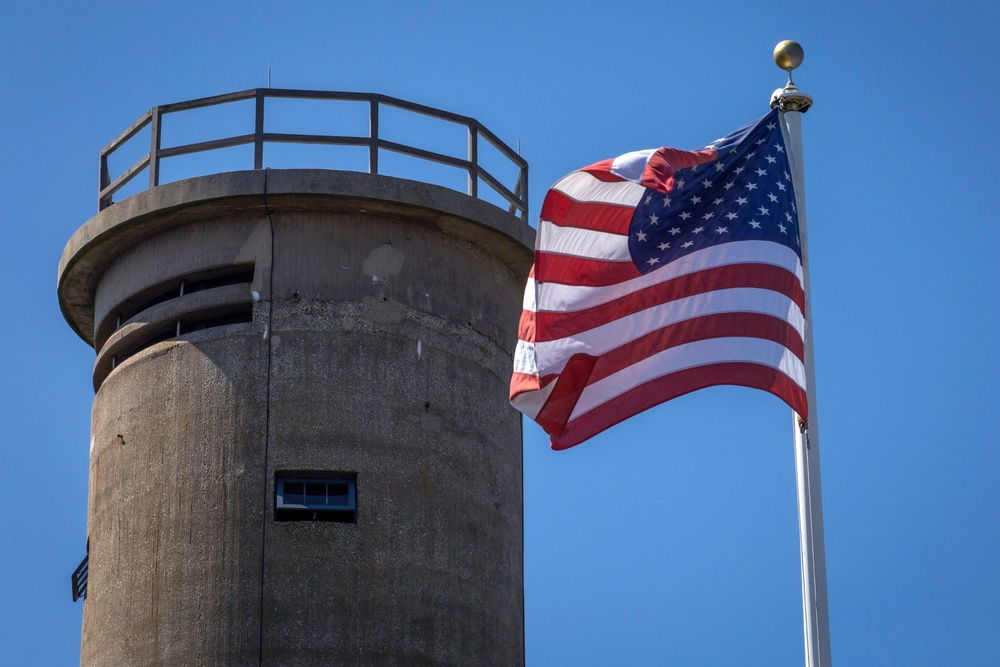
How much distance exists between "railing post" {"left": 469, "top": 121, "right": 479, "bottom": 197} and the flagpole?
5.34m

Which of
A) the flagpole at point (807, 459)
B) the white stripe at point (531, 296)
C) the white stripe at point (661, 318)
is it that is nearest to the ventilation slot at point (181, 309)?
the white stripe at point (531, 296)

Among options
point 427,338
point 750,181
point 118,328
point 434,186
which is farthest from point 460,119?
point 750,181

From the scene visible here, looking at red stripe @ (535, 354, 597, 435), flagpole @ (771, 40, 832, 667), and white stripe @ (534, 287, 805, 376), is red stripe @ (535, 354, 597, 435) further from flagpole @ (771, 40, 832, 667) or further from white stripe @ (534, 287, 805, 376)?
flagpole @ (771, 40, 832, 667)

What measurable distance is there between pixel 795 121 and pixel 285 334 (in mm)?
6139

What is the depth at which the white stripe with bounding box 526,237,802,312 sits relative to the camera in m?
16.7

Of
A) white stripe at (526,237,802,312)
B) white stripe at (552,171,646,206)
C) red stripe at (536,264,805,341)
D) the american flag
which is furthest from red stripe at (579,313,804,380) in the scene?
white stripe at (552,171,646,206)

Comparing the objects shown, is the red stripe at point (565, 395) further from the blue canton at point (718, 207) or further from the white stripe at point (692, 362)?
the blue canton at point (718, 207)

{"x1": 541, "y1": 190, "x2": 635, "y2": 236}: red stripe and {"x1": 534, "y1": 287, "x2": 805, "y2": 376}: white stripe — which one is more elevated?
{"x1": 541, "y1": 190, "x2": 635, "y2": 236}: red stripe

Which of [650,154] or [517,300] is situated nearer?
[650,154]

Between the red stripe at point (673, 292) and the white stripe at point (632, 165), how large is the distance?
0.95 metres

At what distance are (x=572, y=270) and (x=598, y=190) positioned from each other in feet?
2.42

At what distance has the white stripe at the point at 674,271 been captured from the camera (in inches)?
658

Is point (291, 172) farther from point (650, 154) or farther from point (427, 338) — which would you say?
point (650, 154)

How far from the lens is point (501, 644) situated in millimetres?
20453
